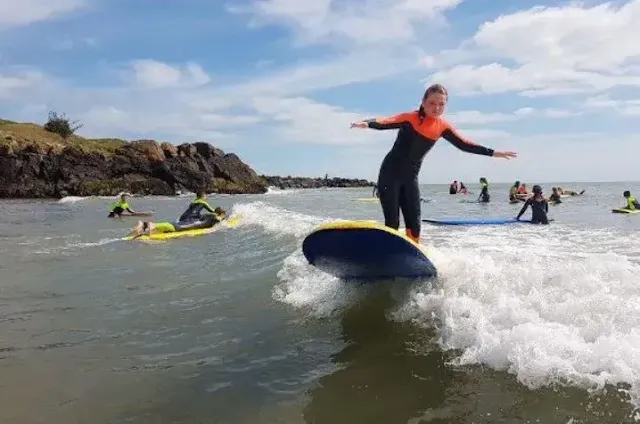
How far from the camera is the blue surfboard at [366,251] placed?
239 inches

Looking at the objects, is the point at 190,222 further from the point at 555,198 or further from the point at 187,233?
the point at 555,198

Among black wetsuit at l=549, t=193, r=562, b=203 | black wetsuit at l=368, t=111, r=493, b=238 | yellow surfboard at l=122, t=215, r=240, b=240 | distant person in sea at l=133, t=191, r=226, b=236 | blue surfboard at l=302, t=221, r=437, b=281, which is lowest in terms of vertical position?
yellow surfboard at l=122, t=215, r=240, b=240

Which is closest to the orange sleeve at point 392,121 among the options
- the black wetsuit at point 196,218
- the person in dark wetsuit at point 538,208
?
the black wetsuit at point 196,218

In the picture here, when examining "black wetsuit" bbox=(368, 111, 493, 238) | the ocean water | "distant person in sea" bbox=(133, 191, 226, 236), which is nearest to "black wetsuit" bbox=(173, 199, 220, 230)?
"distant person in sea" bbox=(133, 191, 226, 236)

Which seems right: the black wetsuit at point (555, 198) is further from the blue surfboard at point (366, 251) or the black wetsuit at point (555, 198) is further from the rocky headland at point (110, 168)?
the rocky headland at point (110, 168)

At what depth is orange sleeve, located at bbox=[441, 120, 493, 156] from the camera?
272 inches

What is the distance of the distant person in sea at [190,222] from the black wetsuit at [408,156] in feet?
35.2

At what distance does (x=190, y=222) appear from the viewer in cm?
1738

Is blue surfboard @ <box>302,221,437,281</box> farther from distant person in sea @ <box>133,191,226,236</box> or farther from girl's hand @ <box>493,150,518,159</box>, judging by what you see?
distant person in sea @ <box>133,191,226,236</box>

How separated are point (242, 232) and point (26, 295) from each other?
947cm

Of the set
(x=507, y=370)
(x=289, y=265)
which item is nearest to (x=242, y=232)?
(x=289, y=265)

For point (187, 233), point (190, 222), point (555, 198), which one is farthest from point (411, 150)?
point (555, 198)

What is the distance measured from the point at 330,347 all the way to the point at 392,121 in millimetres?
2794

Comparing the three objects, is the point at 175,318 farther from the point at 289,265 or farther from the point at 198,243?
the point at 198,243
